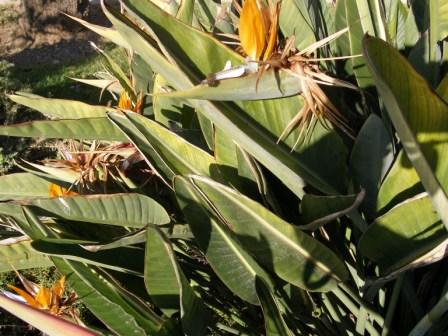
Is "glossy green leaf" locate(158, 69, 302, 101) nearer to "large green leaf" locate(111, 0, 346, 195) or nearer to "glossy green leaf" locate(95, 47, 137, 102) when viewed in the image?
"large green leaf" locate(111, 0, 346, 195)

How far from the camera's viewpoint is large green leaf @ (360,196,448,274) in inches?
34.2

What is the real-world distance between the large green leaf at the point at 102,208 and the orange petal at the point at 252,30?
0.37 m

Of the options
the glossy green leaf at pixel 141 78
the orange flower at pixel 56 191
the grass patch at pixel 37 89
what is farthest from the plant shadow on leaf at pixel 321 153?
the grass patch at pixel 37 89

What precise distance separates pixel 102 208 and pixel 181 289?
0.20 m

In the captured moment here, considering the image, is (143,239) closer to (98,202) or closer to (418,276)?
(98,202)

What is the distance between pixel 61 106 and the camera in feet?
4.24

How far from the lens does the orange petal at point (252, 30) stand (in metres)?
0.74

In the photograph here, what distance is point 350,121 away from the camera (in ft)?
3.76

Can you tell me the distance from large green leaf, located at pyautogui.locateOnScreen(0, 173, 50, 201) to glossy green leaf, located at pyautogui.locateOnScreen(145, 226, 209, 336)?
40 centimetres

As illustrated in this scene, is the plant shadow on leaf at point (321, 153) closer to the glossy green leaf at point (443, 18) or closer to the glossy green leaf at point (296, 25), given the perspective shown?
the glossy green leaf at point (296, 25)

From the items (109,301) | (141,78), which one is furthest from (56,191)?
(141,78)

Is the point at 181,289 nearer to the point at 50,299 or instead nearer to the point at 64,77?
the point at 50,299

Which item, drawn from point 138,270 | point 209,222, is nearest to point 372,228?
point 209,222

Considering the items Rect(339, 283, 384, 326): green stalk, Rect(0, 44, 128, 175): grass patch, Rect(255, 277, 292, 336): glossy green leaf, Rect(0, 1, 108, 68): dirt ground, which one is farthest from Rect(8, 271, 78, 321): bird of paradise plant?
Rect(0, 1, 108, 68): dirt ground
